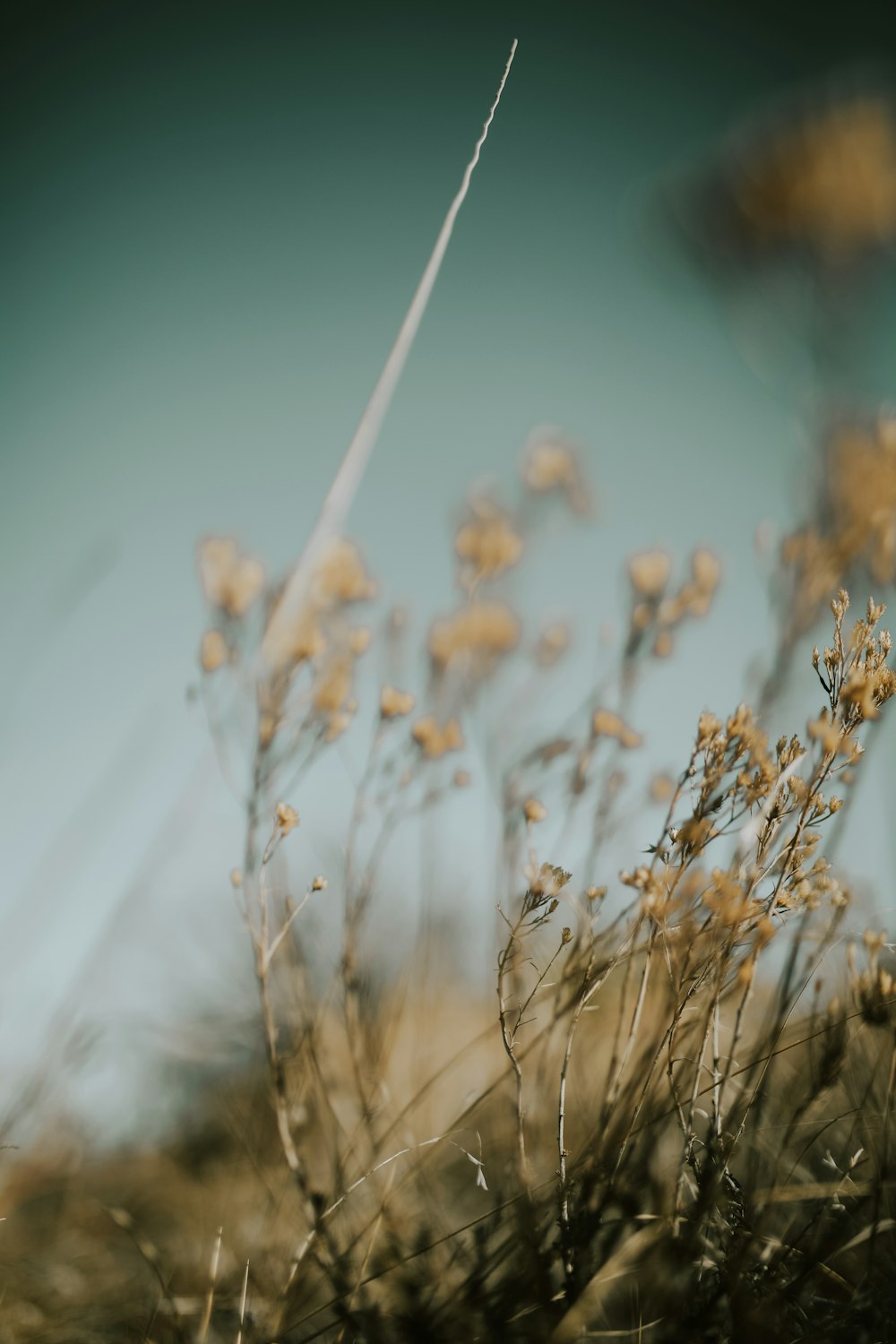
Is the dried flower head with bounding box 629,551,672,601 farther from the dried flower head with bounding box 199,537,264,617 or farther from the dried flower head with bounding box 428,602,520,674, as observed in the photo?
the dried flower head with bounding box 199,537,264,617

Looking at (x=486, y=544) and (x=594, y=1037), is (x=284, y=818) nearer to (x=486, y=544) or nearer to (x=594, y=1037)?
(x=486, y=544)

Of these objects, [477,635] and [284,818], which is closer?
[284,818]

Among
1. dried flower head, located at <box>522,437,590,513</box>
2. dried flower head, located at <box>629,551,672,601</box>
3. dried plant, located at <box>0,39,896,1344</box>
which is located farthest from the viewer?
dried flower head, located at <box>522,437,590,513</box>

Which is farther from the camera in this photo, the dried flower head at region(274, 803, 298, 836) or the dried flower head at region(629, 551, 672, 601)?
the dried flower head at region(629, 551, 672, 601)

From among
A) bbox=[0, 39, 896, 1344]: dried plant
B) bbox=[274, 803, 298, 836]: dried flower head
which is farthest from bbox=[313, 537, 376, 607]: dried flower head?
bbox=[274, 803, 298, 836]: dried flower head

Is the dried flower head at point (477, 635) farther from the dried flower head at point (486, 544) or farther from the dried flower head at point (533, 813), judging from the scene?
the dried flower head at point (533, 813)

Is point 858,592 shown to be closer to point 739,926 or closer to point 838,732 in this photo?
point 838,732

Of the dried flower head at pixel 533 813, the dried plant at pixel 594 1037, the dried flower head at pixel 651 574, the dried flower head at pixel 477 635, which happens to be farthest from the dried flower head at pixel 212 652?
the dried flower head at pixel 651 574

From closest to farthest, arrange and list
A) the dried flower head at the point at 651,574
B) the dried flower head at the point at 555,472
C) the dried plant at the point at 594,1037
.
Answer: the dried plant at the point at 594,1037, the dried flower head at the point at 651,574, the dried flower head at the point at 555,472

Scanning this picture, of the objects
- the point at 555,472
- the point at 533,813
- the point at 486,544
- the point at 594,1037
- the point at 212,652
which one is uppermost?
the point at 555,472

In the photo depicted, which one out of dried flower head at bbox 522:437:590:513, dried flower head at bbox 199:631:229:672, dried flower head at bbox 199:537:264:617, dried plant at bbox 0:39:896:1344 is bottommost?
dried plant at bbox 0:39:896:1344

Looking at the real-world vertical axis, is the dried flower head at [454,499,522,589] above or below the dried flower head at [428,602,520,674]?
above

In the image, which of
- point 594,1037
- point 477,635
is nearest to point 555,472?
point 477,635

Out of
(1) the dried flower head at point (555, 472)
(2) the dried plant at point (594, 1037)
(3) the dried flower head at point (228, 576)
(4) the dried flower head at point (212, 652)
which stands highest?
(1) the dried flower head at point (555, 472)
